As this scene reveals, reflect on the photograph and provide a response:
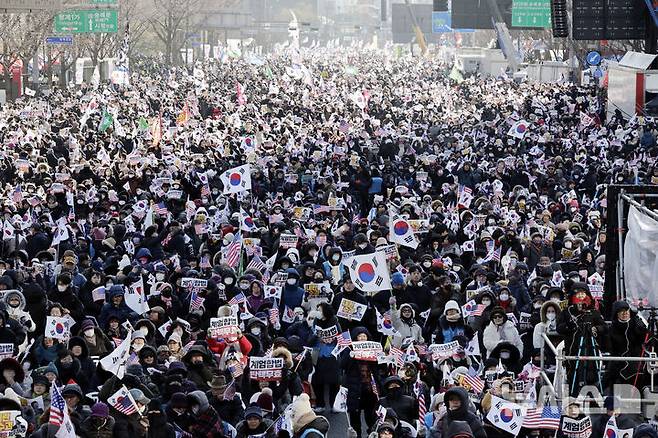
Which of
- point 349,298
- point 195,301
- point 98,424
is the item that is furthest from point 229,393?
point 195,301

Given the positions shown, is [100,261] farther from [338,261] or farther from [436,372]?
[436,372]

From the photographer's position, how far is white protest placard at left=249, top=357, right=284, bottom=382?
1311 centimetres

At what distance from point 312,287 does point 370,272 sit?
2.33 ft

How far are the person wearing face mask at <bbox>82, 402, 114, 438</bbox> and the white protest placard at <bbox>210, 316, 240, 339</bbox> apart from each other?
271 centimetres

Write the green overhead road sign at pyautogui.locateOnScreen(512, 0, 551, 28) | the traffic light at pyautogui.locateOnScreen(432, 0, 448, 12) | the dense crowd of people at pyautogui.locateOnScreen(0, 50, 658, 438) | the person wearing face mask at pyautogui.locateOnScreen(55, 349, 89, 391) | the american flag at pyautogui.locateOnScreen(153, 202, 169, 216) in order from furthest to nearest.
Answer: the traffic light at pyautogui.locateOnScreen(432, 0, 448, 12)
the green overhead road sign at pyautogui.locateOnScreen(512, 0, 551, 28)
the american flag at pyautogui.locateOnScreen(153, 202, 169, 216)
the person wearing face mask at pyautogui.locateOnScreen(55, 349, 89, 391)
the dense crowd of people at pyautogui.locateOnScreen(0, 50, 658, 438)

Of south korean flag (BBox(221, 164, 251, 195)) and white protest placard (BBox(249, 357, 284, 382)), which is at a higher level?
south korean flag (BBox(221, 164, 251, 195))

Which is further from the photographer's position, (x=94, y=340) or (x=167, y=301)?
(x=167, y=301)

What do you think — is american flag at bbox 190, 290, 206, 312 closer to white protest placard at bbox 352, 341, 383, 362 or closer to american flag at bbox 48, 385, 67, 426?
white protest placard at bbox 352, 341, 383, 362

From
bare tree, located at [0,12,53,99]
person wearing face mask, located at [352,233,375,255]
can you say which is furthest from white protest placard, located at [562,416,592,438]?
bare tree, located at [0,12,53,99]

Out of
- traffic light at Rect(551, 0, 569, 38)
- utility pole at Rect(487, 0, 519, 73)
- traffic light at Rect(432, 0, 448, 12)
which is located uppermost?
traffic light at Rect(551, 0, 569, 38)

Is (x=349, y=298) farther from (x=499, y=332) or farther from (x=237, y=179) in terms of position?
(x=237, y=179)

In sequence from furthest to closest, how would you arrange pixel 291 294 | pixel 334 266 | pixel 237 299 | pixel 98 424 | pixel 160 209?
pixel 160 209 < pixel 334 266 < pixel 291 294 < pixel 237 299 < pixel 98 424

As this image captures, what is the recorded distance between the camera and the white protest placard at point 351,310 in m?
15.3

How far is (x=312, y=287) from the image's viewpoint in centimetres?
1636
